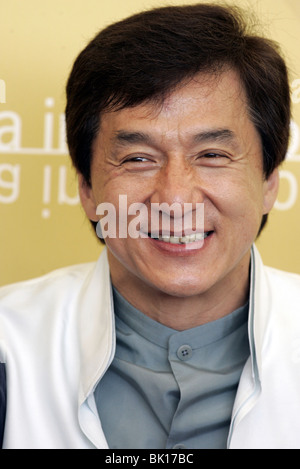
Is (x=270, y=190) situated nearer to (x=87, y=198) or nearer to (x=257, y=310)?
(x=257, y=310)

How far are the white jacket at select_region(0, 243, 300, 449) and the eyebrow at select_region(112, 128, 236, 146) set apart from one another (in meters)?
0.33

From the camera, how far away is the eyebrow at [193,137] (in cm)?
137

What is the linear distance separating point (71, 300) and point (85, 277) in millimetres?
92

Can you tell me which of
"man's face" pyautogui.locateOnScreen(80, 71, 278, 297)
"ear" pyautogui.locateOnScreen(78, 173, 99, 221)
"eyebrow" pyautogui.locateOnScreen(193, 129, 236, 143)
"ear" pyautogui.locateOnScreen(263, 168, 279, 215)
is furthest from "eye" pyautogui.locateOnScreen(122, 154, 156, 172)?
"ear" pyautogui.locateOnScreen(263, 168, 279, 215)

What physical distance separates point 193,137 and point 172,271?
28 cm

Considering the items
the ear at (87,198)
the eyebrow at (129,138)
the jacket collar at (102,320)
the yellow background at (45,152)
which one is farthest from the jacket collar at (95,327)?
the yellow background at (45,152)

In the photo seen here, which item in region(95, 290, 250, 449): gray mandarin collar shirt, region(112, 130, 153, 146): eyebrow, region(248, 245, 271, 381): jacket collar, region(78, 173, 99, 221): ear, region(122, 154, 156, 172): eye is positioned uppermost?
region(112, 130, 153, 146): eyebrow

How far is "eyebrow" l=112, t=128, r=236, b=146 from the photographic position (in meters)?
1.37

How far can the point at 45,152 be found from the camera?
2.11 metres

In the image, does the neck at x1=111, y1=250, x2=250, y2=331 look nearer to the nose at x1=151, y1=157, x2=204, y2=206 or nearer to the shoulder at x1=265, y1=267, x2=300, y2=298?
the shoulder at x1=265, y1=267, x2=300, y2=298

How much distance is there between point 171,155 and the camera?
4.49 ft

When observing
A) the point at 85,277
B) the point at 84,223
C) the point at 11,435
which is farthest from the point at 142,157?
the point at 84,223

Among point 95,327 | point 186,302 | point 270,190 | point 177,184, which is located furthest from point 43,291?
point 270,190

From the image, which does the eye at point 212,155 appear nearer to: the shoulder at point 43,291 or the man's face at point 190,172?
the man's face at point 190,172
